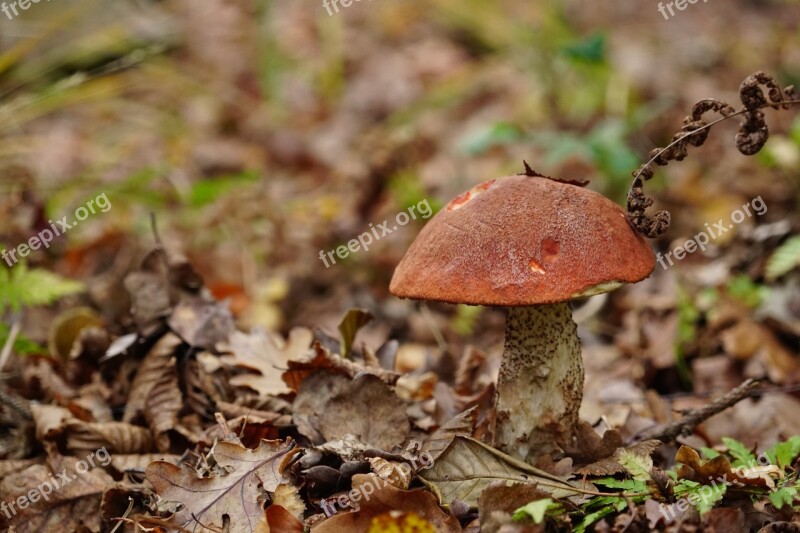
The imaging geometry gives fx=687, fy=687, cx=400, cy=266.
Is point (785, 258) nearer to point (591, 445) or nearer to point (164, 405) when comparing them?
point (591, 445)

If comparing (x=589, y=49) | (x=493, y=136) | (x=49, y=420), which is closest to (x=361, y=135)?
(x=493, y=136)

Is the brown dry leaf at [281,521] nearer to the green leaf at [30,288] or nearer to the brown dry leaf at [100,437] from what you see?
the brown dry leaf at [100,437]

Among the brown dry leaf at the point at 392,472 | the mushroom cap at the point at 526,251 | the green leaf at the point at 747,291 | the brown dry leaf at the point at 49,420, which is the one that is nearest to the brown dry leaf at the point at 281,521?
the brown dry leaf at the point at 392,472

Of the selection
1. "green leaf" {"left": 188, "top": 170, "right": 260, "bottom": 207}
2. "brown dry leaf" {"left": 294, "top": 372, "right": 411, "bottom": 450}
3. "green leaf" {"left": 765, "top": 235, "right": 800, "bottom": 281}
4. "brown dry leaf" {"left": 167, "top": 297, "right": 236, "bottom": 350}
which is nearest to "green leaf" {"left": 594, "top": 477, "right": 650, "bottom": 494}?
"brown dry leaf" {"left": 294, "top": 372, "right": 411, "bottom": 450}

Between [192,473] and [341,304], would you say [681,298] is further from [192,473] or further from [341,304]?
[192,473]

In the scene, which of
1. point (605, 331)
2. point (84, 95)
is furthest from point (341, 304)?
point (84, 95)
